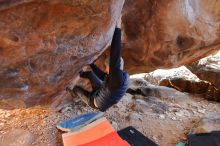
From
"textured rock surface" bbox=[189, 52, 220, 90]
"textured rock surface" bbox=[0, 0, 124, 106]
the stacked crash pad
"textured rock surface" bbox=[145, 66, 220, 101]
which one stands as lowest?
"textured rock surface" bbox=[145, 66, 220, 101]

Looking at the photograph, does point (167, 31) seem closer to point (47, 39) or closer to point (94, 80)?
point (94, 80)

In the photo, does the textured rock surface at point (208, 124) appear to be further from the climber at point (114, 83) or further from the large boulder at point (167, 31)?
the climber at point (114, 83)

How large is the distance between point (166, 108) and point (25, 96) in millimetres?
1720

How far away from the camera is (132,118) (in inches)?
116

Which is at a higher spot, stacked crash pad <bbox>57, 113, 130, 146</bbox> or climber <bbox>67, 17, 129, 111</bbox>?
climber <bbox>67, 17, 129, 111</bbox>

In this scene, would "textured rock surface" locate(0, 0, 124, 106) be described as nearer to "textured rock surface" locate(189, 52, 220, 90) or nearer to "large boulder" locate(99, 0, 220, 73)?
"large boulder" locate(99, 0, 220, 73)

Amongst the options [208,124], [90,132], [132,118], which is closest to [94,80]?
[90,132]

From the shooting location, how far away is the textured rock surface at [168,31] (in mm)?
2389

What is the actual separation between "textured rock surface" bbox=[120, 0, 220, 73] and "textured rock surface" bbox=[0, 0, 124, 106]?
0.71 m

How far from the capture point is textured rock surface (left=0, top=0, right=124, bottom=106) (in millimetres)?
1474

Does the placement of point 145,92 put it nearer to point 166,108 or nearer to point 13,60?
point 166,108

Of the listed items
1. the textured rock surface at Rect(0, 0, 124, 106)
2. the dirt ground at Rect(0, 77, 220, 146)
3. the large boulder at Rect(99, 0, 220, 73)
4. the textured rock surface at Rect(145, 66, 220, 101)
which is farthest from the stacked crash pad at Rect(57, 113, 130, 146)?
the textured rock surface at Rect(145, 66, 220, 101)

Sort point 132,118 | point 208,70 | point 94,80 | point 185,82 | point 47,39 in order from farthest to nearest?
point 185,82 < point 208,70 < point 132,118 < point 94,80 < point 47,39

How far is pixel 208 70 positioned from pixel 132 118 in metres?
1.32
